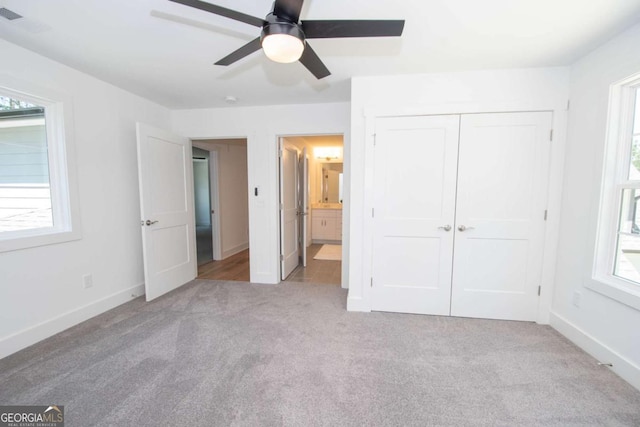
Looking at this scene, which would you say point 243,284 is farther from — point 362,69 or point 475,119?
point 475,119

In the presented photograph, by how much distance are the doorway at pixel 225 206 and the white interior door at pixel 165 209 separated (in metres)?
0.72

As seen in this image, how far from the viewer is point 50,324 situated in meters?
2.30

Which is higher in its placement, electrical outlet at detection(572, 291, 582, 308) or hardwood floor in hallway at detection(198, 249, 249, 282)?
electrical outlet at detection(572, 291, 582, 308)

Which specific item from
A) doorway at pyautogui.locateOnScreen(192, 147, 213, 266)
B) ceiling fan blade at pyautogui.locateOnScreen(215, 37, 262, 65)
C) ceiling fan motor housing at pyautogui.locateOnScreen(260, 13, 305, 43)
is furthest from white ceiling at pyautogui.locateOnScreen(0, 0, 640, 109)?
doorway at pyautogui.locateOnScreen(192, 147, 213, 266)

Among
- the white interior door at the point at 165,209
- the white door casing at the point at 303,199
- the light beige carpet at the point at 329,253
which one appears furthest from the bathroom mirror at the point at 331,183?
the white interior door at the point at 165,209

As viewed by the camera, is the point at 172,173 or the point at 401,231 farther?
the point at 172,173

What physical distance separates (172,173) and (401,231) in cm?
283

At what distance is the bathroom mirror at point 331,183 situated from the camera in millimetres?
6895

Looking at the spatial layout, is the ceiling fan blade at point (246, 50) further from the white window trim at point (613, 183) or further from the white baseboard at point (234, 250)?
the white baseboard at point (234, 250)

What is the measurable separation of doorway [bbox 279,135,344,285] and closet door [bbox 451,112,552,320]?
1.71m

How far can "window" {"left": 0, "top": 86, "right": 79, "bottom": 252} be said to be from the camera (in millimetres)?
2107

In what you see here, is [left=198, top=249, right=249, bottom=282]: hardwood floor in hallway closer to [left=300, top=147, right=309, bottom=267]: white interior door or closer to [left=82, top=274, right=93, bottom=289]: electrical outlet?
[left=300, top=147, right=309, bottom=267]: white interior door

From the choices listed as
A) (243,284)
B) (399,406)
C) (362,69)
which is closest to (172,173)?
(243,284)

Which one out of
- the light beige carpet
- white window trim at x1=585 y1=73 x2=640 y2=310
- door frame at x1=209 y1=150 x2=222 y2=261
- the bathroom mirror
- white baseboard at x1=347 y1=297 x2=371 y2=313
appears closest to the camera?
white window trim at x1=585 y1=73 x2=640 y2=310
